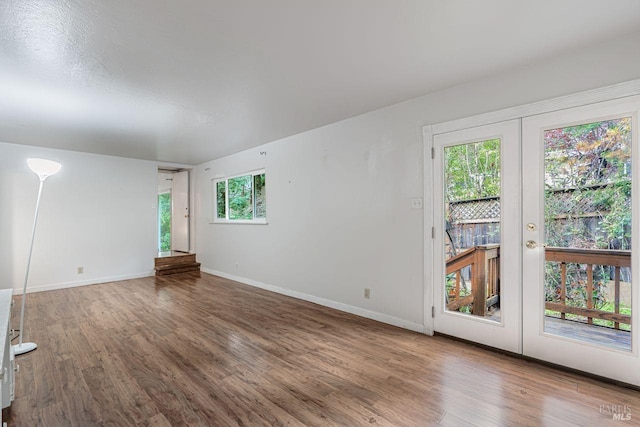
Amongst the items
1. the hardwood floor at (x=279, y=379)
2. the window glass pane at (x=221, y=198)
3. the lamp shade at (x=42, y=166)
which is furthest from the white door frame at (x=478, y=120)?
the window glass pane at (x=221, y=198)

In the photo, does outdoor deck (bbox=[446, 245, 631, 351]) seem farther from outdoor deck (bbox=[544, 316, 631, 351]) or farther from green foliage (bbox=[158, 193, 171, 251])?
green foliage (bbox=[158, 193, 171, 251])

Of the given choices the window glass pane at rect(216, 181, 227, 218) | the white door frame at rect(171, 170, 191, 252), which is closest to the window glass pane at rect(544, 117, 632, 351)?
the window glass pane at rect(216, 181, 227, 218)

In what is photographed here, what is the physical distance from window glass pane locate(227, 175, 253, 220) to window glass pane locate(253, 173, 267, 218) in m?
0.15

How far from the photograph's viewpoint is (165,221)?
8758 millimetres

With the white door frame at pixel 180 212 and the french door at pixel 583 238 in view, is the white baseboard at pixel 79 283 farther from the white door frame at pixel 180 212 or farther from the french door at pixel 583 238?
the french door at pixel 583 238

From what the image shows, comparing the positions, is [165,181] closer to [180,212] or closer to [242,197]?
[180,212]

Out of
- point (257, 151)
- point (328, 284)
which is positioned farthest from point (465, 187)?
point (257, 151)

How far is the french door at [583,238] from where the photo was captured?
6.94 feet

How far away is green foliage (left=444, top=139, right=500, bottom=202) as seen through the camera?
2.70 m

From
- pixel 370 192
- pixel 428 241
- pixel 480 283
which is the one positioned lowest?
pixel 480 283

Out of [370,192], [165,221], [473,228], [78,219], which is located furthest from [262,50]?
[165,221]

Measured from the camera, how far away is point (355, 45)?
215 cm

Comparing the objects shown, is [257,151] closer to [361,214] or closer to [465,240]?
[361,214]

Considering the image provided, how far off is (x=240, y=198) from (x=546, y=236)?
186 inches
